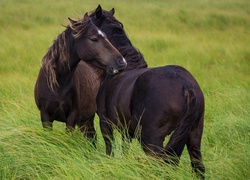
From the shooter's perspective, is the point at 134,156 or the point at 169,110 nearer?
the point at 169,110

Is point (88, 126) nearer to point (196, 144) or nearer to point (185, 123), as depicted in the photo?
point (196, 144)

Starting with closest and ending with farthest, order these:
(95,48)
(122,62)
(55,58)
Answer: (122,62), (95,48), (55,58)

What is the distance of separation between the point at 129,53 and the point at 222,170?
1.55 meters

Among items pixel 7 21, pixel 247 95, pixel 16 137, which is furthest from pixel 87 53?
pixel 7 21

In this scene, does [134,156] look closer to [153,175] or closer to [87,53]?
[153,175]

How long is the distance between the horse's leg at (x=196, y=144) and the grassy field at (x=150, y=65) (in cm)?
10

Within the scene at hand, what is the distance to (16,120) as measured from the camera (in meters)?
5.27

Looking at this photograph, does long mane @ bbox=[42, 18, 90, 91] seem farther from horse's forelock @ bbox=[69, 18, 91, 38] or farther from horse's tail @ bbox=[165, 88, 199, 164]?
horse's tail @ bbox=[165, 88, 199, 164]

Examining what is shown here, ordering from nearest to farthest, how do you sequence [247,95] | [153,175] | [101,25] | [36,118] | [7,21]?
[153,175], [101,25], [36,118], [247,95], [7,21]

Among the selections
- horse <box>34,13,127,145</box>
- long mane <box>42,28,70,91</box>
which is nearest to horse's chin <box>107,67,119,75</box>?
horse <box>34,13,127,145</box>

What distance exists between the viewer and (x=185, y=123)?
3.81 metres

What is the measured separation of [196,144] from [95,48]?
1325 mm

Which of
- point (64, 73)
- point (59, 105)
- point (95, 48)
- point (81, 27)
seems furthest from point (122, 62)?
point (59, 105)

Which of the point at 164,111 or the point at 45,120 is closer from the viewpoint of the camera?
the point at 164,111
